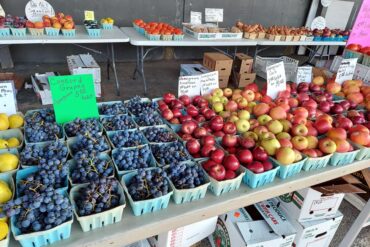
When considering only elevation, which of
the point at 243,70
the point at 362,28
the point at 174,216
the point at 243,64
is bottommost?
the point at 243,70

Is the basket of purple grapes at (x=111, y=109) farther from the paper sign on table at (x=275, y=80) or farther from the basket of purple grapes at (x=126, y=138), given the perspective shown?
the paper sign on table at (x=275, y=80)

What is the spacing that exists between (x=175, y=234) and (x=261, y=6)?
18.6 feet

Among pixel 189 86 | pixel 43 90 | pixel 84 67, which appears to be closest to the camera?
pixel 189 86

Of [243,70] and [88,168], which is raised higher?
[88,168]

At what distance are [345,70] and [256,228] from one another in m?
1.52

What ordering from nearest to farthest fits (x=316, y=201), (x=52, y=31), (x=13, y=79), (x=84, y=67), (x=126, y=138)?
(x=126, y=138), (x=316, y=201), (x=52, y=31), (x=84, y=67), (x=13, y=79)

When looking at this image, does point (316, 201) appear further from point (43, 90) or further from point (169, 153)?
point (43, 90)

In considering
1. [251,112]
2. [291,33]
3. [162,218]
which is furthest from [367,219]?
[291,33]

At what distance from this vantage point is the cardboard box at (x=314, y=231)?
5.43 ft

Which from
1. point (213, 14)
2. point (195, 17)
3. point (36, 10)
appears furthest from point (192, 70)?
point (36, 10)

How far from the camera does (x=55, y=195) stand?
0.83 m

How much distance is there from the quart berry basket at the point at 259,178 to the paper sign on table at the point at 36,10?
11.0ft

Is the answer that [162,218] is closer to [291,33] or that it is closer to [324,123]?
[324,123]

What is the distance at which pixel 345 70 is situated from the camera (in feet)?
7.43
